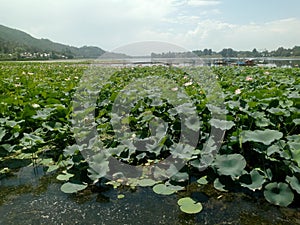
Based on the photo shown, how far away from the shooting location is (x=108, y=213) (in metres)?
1.75

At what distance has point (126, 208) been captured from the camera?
1812 mm

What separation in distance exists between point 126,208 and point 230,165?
77cm

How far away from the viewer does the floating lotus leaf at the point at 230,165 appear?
6.07 feet

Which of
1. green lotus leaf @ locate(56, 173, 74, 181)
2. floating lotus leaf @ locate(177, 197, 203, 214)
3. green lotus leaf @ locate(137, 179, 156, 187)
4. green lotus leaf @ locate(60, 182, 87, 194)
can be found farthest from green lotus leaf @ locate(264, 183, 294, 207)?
green lotus leaf @ locate(56, 173, 74, 181)

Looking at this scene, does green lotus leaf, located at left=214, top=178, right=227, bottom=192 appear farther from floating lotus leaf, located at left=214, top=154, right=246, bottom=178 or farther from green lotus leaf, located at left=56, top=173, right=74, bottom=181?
green lotus leaf, located at left=56, top=173, right=74, bottom=181

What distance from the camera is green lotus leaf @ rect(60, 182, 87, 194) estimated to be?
1.94 meters

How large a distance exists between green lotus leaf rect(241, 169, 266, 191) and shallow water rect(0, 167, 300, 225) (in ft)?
0.38

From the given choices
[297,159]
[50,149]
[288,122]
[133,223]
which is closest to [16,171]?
[50,149]

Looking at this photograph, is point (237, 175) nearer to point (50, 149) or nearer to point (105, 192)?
point (105, 192)

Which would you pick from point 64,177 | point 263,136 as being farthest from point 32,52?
point 263,136

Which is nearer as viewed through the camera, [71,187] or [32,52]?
[71,187]

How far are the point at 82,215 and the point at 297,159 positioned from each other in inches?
55.6

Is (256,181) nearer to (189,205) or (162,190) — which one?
(189,205)

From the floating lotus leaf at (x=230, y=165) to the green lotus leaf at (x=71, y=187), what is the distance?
969 millimetres
